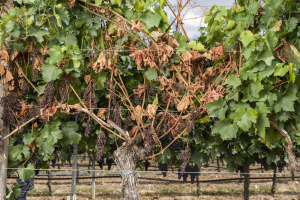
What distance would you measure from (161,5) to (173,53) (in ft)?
1.82

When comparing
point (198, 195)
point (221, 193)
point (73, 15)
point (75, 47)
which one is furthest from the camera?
point (221, 193)

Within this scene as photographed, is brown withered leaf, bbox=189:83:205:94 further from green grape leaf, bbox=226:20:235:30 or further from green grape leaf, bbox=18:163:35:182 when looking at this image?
green grape leaf, bbox=18:163:35:182

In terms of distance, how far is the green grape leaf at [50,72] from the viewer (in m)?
3.02

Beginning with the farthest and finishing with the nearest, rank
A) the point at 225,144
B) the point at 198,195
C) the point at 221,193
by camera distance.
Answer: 1. the point at 221,193
2. the point at 198,195
3. the point at 225,144

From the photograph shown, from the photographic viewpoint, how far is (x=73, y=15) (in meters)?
3.30

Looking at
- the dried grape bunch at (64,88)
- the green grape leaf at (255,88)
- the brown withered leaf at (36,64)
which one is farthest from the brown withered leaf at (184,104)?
the brown withered leaf at (36,64)

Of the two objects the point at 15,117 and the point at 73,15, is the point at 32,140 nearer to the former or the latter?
the point at 15,117

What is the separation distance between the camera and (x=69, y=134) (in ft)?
11.5

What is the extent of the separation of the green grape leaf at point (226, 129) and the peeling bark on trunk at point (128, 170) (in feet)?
3.29

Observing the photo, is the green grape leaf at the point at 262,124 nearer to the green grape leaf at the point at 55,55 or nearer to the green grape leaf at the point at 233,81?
the green grape leaf at the point at 233,81

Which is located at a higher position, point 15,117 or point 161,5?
point 161,5

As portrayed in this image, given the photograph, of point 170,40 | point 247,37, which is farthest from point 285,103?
point 170,40

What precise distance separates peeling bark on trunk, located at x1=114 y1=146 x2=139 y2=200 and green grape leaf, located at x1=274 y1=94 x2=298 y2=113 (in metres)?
1.67

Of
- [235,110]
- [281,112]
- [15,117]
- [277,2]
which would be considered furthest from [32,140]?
[277,2]
